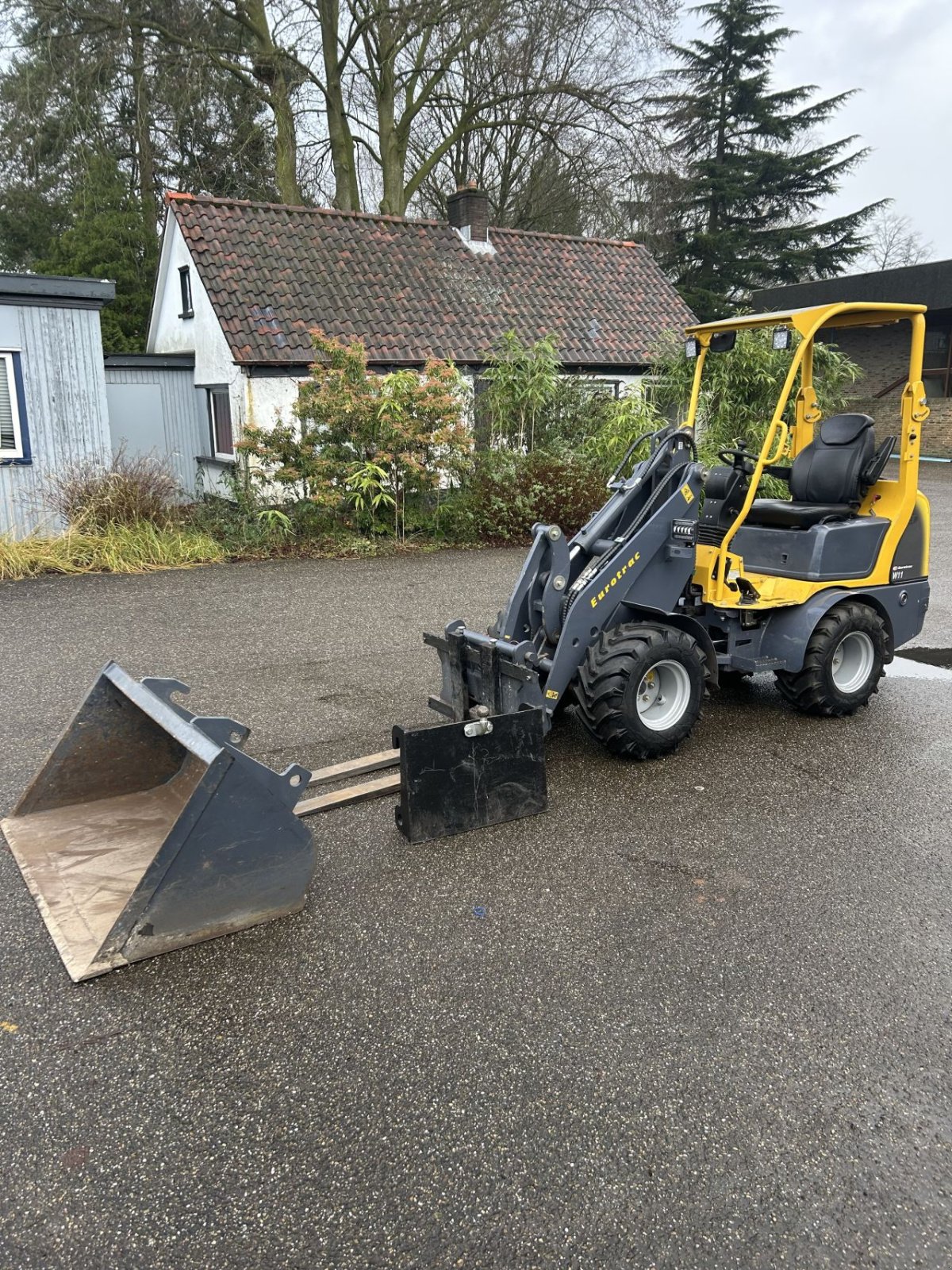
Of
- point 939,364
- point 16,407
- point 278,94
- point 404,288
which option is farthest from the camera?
point 939,364

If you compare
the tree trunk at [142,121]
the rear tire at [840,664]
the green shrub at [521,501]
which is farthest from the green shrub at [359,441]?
the tree trunk at [142,121]

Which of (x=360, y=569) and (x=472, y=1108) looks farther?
(x=360, y=569)

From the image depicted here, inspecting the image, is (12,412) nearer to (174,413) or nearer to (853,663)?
(174,413)

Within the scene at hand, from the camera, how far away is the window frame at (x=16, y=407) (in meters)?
11.7

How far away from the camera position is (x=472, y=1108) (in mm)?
2666

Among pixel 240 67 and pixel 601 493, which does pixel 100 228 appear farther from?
pixel 601 493

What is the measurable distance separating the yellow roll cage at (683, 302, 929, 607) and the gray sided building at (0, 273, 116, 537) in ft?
28.8

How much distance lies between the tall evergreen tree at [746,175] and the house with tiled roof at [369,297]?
46.4 ft

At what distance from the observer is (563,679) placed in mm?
4816

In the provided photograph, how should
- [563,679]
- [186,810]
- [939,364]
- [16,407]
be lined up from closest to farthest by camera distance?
[186,810]
[563,679]
[16,407]
[939,364]

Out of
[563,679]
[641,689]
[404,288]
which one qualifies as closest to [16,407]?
[404,288]

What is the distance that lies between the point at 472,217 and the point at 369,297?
11.0ft

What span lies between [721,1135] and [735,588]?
11.6ft

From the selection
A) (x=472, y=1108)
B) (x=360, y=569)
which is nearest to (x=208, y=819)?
(x=472, y=1108)
